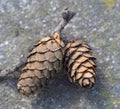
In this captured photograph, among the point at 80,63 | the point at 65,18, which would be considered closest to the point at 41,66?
the point at 80,63

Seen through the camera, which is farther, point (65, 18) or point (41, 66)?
point (65, 18)

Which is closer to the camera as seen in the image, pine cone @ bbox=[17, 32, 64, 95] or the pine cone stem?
pine cone @ bbox=[17, 32, 64, 95]

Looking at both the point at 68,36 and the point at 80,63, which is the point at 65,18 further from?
the point at 80,63

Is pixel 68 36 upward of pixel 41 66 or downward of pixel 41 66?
upward

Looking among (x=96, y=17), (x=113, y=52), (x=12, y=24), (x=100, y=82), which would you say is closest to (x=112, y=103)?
(x=100, y=82)

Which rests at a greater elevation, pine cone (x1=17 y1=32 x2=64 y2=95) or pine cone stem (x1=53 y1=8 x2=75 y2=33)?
pine cone stem (x1=53 y1=8 x2=75 y2=33)

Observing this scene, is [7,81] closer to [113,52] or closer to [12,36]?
[12,36]
